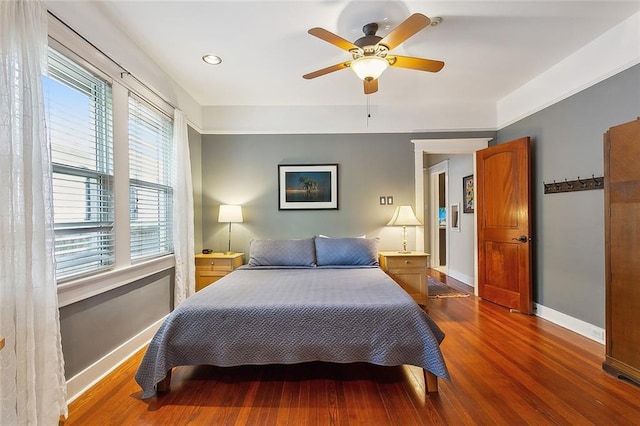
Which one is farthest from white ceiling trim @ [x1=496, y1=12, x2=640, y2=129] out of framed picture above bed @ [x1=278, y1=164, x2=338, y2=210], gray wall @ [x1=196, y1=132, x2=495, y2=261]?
framed picture above bed @ [x1=278, y1=164, x2=338, y2=210]

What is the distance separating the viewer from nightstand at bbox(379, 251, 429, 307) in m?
3.68

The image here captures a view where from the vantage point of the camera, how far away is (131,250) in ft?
8.56

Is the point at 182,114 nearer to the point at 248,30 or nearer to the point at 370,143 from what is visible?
the point at 248,30

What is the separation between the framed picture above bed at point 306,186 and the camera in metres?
4.14

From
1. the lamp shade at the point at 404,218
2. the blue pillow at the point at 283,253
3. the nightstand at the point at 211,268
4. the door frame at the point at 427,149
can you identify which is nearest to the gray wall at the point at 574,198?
the door frame at the point at 427,149

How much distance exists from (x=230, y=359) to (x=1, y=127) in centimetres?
175

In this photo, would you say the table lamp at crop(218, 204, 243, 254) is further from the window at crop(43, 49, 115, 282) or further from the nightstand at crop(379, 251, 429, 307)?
the nightstand at crop(379, 251, 429, 307)

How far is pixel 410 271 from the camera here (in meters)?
3.70

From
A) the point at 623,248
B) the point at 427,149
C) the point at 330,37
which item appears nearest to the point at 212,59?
the point at 330,37

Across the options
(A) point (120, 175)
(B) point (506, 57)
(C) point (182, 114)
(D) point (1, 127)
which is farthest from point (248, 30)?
(B) point (506, 57)

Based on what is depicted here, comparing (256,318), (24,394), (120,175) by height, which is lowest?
(24,394)

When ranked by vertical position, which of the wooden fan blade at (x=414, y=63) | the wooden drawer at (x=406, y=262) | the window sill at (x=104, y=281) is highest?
the wooden fan blade at (x=414, y=63)

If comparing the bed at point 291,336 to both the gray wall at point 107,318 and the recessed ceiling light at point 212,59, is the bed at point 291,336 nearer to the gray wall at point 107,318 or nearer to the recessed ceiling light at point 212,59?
the gray wall at point 107,318

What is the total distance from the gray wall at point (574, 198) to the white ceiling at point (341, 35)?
531 mm
